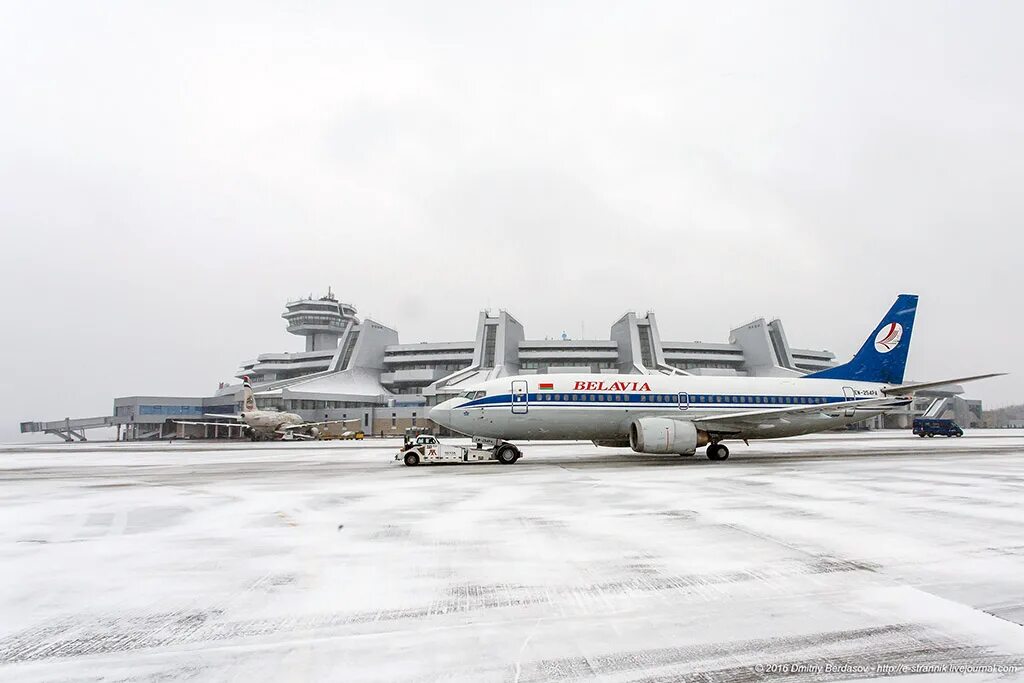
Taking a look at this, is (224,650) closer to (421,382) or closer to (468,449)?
(468,449)

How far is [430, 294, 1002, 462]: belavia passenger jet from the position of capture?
934 inches

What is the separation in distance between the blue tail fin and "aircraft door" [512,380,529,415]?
1642 centimetres

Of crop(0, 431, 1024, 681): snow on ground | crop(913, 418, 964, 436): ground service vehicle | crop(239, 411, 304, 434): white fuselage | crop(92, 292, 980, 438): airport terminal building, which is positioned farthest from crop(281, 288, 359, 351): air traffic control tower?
crop(0, 431, 1024, 681): snow on ground

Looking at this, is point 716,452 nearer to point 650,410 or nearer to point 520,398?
point 650,410

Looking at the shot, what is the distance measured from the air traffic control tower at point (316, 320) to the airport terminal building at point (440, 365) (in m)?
10.6

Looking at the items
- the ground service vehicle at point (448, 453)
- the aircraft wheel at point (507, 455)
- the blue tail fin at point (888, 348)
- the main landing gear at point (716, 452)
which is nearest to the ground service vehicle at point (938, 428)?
the blue tail fin at point (888, 348)

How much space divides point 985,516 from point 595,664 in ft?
29.4

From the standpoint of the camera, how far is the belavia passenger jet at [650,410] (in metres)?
23.7

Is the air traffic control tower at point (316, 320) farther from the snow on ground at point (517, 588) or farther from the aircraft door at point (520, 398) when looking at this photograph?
the snow on ground at point (517, 588)

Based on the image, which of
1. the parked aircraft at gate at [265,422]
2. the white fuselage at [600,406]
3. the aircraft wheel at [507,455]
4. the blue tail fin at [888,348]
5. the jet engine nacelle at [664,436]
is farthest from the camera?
the parked aircraft at gate at [265,422]

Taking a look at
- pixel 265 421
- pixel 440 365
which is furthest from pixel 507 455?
pixel 440 365

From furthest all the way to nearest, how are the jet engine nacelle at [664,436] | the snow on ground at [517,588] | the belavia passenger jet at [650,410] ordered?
1. the belavia passenger jet at [650,410]
2. the jet engine nacelle at [664,436]
3. the snow on ground at [517,588]

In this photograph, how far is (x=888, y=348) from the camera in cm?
2947

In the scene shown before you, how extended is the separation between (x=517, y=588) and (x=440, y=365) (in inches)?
3785
